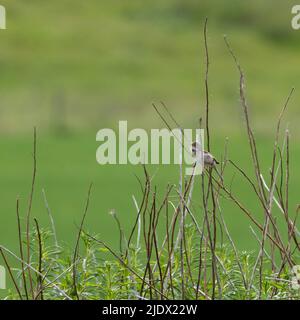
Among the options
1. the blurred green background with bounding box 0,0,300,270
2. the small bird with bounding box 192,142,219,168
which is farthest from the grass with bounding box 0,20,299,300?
the blurred green background with bounding box 0,0,300,270

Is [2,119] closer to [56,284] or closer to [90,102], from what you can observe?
[90,102]

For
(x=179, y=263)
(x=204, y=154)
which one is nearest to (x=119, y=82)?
(x=179, y=263)

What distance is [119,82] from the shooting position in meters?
61.9

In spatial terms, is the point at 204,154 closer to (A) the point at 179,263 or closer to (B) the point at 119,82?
(A) the point at 179,263

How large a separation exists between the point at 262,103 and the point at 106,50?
1491cm

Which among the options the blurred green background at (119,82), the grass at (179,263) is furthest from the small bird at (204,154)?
the blurred green background at (119,82)

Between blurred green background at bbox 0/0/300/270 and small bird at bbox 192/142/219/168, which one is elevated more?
blurred green background at bbox 0/0/300/270

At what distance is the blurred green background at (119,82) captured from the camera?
32.5 meters

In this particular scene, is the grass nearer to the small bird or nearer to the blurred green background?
the small bird

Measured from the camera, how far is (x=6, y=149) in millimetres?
38750

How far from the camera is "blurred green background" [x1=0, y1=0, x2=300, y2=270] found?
3247 centimetres
